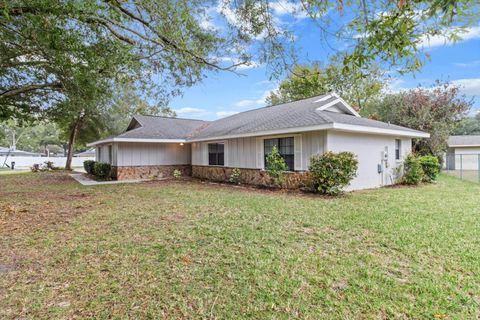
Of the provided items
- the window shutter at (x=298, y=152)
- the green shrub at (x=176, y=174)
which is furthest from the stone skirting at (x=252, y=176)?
the green shrub at (x=176, y=174)

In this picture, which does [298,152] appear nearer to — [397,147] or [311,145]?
[311,145]

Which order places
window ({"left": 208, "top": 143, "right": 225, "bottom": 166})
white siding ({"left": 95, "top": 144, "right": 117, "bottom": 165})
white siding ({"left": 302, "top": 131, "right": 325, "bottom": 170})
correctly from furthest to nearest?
white siding ({"left": 95, "top": 144, "right": 117, "bottom": 165}) < window ({"left": 208, "top": 143, "right": 225, "bottom": 166}) < white siding ({"left": 302, "top": 131, "right": 325, "bottom": 170})

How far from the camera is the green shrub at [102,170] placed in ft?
51.4

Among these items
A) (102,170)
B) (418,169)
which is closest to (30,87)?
(102,170)

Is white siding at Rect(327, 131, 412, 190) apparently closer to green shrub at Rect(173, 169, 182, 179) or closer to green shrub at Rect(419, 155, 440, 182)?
green shrub at Rect(419, 155, 440, 182)

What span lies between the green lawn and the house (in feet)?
11.8

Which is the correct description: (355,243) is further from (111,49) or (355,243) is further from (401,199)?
(111,49)

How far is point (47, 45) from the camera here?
5.26 m

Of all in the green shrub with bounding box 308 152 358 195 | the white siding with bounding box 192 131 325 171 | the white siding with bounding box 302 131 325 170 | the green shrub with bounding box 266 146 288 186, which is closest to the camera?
the green shrub with bounding box 308 152 358 195

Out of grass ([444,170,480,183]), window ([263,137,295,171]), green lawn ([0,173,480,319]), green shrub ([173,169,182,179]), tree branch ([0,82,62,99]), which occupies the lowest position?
green lawn ([0,173,480,319])

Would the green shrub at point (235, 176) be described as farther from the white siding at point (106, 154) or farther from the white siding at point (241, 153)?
the white siding at point (106, 154)

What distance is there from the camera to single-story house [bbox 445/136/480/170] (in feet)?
73.9

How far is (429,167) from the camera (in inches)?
476

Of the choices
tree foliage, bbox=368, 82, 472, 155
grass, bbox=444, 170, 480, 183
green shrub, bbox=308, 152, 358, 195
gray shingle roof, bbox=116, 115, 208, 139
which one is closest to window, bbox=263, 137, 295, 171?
green shrub, bbox=308, 152, 358, 195
